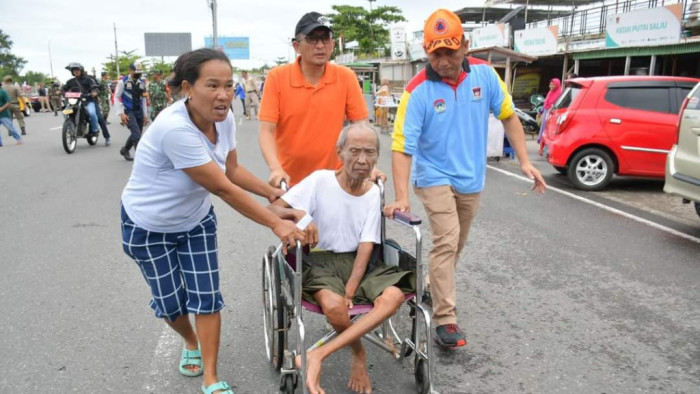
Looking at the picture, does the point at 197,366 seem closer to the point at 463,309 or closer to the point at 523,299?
the point at 463,309

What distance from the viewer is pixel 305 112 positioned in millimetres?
3219

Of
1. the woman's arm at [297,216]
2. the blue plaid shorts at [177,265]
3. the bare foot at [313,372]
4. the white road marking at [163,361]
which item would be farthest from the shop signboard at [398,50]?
the bare foot at [313,372]

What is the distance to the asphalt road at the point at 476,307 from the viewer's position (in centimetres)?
293

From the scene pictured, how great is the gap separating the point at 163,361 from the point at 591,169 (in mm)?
6559

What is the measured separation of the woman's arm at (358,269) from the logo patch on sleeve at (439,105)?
881 millimetres

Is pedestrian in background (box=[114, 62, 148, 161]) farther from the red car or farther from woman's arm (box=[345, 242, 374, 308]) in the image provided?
woman's arm (box=[345, 242, 374, 308])

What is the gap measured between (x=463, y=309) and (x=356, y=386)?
1337 millimetres

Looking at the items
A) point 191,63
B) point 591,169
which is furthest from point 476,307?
point 591,169

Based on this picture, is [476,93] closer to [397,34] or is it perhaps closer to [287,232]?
[287,232]

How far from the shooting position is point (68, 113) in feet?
36.8

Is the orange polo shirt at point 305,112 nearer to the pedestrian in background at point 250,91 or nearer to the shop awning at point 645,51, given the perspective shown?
the shop awning at point 645,51

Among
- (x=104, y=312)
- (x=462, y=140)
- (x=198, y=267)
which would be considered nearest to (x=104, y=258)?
(x=104, y=312)

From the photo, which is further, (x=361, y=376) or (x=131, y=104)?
(x=131, y=104)

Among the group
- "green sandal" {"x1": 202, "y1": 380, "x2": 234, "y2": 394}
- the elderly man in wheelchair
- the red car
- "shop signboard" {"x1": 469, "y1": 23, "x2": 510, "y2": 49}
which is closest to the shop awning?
"shop signboard" {"x1": 469, "y1": 23, "x2": 510, "y2": 49}
